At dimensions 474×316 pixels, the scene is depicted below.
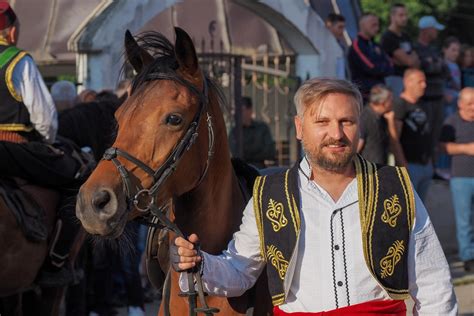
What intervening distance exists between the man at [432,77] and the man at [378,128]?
2.15m

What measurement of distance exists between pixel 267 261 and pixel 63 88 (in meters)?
6.64

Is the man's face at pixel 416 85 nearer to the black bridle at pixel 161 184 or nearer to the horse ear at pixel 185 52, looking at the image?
the horse ear at pixel 185 52

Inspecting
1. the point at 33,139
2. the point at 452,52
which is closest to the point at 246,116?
the point at 452,52

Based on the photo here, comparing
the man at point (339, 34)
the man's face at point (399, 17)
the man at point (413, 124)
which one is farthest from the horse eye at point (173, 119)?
the man at point (339, 34)

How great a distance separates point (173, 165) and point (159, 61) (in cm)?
55

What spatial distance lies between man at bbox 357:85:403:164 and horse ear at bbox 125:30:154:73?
19.4 ft

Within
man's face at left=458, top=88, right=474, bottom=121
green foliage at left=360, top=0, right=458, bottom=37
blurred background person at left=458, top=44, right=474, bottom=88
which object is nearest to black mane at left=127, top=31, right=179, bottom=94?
man's face at left=458, top=88, right=474, bottom=121

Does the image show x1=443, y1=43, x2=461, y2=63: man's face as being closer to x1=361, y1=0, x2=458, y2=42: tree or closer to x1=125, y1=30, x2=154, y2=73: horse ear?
x1=361, y1=0, x2=458, y2=42: tree

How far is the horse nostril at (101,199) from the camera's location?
4504 mm

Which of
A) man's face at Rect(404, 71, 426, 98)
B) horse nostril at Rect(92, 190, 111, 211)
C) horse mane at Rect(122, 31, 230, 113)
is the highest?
horse mane at Rect(122, 31, 230, 113)

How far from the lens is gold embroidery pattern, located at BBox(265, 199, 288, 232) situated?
14.4 ft

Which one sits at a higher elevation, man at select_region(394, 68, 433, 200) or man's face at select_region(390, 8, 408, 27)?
man's face at select_region(390, 8, 408, 27)

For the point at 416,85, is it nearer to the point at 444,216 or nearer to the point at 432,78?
the point at 432,78

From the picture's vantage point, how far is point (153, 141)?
4.80 metres
